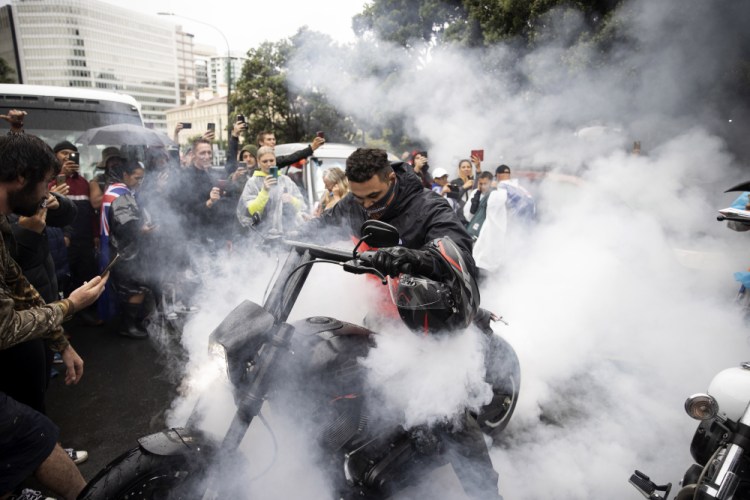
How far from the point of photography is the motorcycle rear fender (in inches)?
68.6

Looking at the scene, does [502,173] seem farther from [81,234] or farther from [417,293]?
[81,234]

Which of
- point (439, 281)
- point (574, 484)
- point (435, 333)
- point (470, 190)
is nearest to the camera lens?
point (439, 281)

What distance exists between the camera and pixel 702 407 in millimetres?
2094

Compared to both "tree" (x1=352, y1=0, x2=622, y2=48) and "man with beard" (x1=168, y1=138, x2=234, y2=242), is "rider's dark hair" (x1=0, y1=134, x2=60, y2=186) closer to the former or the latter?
"man with beard" (x1=168, y1=138, x2=234, y2=242)

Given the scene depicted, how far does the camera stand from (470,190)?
7.20 m

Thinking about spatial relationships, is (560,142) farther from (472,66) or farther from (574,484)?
(574,484)

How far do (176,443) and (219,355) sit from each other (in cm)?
40

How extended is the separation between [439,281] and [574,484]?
177 cm

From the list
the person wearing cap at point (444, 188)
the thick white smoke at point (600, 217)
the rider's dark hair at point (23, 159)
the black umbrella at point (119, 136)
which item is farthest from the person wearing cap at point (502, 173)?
the rider's dark hair at point (23, 159)

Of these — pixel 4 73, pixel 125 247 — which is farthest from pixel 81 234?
pixel 4 73

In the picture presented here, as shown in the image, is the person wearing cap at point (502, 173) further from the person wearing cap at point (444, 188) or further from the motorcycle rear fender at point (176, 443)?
the motorcycle rear fender at point (176, 443)

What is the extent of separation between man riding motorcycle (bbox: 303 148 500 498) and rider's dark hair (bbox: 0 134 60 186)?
133cm

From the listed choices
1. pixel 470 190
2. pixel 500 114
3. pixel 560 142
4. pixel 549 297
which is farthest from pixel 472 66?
pixel 549 297

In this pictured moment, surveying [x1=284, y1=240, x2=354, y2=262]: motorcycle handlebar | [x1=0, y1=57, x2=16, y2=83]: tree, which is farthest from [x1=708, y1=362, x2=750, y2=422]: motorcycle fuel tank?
[x1=0, y1=57, x2=16, y2=83]: tree
